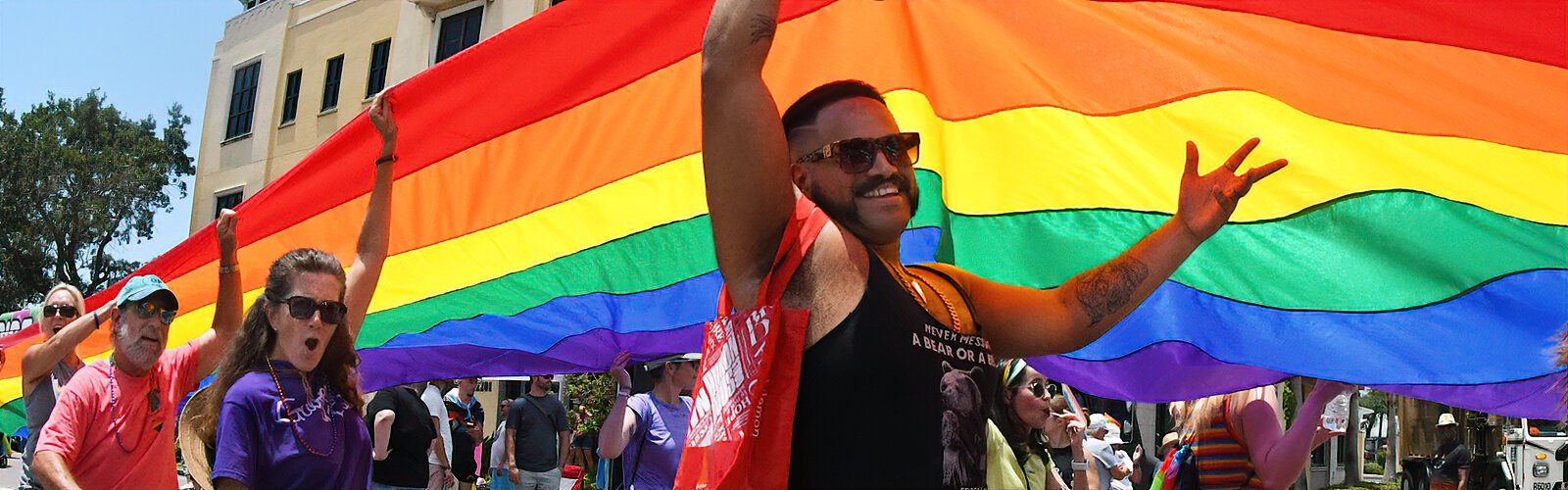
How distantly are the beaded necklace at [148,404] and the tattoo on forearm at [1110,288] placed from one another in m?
3.37

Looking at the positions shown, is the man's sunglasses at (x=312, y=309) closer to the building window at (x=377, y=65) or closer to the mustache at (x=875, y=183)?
the mustache at (x=875, y=183)

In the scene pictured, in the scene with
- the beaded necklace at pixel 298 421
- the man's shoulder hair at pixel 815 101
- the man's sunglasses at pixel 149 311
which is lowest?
the beaded necklace at pixel 298 421

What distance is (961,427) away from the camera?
2.49m

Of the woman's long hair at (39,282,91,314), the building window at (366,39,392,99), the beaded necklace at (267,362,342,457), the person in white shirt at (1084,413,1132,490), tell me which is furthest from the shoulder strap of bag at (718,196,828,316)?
the building window at (366,39,392,99)

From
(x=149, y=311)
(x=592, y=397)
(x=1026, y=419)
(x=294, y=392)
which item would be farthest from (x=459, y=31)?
(x=294, y=392)

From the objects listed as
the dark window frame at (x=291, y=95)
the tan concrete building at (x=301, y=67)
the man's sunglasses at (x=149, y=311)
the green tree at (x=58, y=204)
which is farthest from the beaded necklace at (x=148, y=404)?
the green tree at (x=58, y=204)

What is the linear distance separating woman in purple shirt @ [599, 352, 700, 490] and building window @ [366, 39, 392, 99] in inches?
802

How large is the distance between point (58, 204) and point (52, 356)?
122 ft

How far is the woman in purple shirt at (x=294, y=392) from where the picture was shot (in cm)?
339

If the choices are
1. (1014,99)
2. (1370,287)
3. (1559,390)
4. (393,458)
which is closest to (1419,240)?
(1370,287)

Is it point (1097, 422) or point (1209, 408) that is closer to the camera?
point (1209, 408)

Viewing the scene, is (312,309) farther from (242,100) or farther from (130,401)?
(242,100)

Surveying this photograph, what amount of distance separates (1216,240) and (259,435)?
8.70 feet

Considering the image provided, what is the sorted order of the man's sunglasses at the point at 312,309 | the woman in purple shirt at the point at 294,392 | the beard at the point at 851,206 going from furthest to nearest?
the man's sunglasses at the point at 312,309
the woman in purple shirt at the point at 294,392
the beard at the point at 851,206
